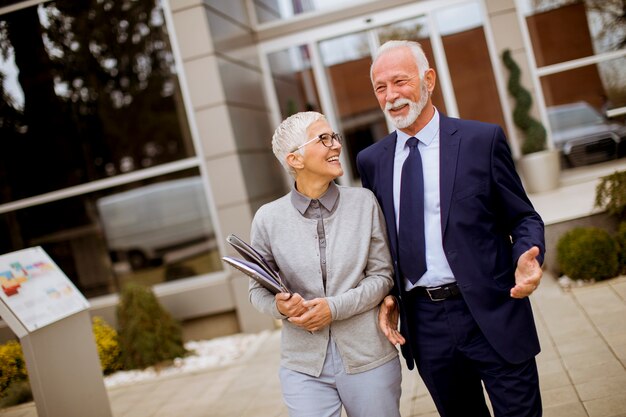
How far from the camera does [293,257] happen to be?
2602mm

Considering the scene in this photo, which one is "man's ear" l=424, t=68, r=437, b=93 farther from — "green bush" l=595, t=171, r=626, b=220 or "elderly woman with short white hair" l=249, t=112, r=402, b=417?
"green bush" l=595, t=171, r=626, b=220

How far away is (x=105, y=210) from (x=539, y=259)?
6510 millimetres

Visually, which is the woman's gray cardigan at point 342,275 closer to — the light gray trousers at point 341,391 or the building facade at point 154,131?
the light gray trousers at point 341,391

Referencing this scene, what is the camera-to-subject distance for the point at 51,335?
4254 millimetres

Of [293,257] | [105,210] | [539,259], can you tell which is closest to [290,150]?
[293,257]

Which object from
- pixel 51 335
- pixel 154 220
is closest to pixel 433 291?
pixel 51 335

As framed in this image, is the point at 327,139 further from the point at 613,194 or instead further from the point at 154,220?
the point at 154,220

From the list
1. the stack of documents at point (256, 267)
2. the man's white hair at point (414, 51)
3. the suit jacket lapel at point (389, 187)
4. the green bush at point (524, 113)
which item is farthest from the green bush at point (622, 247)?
the stack of documents at point (256, 267)

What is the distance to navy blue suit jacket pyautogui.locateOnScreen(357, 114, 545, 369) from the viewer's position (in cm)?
250

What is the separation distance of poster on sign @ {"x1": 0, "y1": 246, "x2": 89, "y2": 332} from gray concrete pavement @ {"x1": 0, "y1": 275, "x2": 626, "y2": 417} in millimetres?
663

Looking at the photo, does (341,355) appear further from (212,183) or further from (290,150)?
(212,183)

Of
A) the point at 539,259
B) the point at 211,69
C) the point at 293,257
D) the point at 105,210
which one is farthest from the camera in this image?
the point at 105,210

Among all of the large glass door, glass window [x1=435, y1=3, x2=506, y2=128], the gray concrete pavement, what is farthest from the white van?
glass window [x1=435, y1=3, x2=506, y2=128]

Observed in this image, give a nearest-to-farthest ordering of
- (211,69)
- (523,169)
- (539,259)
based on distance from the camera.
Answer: (539,259) → (211,69) → (523,169)
